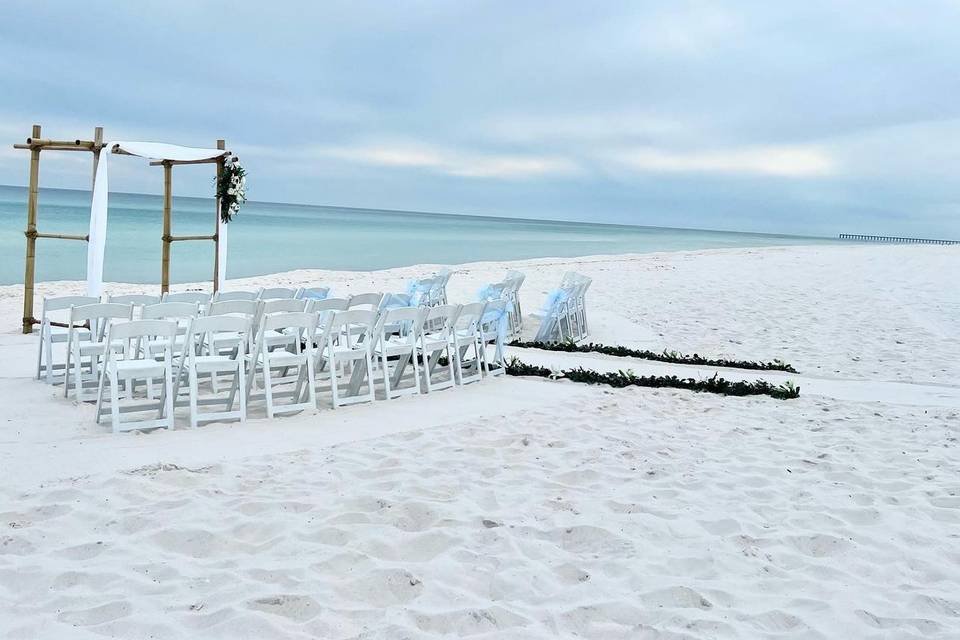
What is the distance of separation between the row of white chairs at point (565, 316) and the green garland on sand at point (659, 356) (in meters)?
0.34

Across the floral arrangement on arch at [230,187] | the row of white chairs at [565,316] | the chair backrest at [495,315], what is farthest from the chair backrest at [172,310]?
the row of white chairs at [565,316]

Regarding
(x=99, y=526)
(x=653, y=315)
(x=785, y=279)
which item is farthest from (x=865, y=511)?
(x=785, y=279)

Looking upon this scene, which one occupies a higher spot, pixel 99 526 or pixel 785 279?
pixel 785 279

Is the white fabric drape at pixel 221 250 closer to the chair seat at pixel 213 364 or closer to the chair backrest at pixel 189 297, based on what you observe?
the chair backrest at pixel 189 297

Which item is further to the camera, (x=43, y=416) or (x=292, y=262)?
(x=292, y=262)

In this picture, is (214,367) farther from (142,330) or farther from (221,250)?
(221,250)

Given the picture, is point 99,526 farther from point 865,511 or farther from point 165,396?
point 865,511

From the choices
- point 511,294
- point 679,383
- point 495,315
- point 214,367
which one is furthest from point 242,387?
point 511,294

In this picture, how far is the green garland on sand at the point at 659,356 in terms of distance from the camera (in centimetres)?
863

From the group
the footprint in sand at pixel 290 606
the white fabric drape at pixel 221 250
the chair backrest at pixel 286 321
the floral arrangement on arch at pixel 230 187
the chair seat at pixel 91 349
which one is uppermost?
the floral arrangement on arch at pixel 230 187

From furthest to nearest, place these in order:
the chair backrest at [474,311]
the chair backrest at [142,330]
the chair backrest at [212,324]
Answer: the chair backrest at [474,311]
the chair backrest at [212,324]
the chair backrest at [142,330]

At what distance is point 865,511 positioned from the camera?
422 centimetres

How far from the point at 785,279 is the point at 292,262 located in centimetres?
1778

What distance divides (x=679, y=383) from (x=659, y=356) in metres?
1.61
